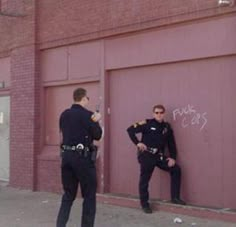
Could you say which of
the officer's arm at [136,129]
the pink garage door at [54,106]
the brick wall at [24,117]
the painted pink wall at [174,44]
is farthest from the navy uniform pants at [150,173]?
the brick wall at [24,117]

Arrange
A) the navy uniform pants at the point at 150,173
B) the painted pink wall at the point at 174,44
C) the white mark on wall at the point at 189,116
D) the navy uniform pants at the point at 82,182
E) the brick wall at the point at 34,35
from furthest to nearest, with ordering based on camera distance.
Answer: the brick wall at the point at 34,35 < the navy uniform pants at the point at 150,173 < the white mark on wall at the point at 189,116 < the painted pink wall at the point at 174,44 < the navy uniform pants at the point at 82,182

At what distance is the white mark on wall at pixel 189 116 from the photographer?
31.4 ft

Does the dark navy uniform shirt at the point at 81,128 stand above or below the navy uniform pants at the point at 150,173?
above

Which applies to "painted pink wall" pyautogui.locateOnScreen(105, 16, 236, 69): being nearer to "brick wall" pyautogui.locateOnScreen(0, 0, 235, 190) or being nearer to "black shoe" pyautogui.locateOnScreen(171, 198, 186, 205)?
"brick wall" pyautogui.locateOnScreen(0, 0, 235, 190)

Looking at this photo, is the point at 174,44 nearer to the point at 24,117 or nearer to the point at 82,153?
the point at 82,153

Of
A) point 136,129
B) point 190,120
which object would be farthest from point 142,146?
point 190,120

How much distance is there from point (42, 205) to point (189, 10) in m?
4.49

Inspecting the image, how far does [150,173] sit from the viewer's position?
32.1ft

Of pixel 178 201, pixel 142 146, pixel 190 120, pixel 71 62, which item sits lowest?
pixel 178 201

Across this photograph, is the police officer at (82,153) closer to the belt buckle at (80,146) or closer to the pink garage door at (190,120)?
the belt buckle at (80,146)

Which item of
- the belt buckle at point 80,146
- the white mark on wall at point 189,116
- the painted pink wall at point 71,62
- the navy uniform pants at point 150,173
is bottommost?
the navy uniform pants at point 150,173

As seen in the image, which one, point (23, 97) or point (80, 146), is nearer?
point (80, 146)

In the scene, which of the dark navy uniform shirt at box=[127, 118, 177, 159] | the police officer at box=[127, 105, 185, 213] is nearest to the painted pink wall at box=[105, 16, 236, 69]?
the police officer at box=[127, 105, 185, 213]

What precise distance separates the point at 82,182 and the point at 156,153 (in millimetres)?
2305
